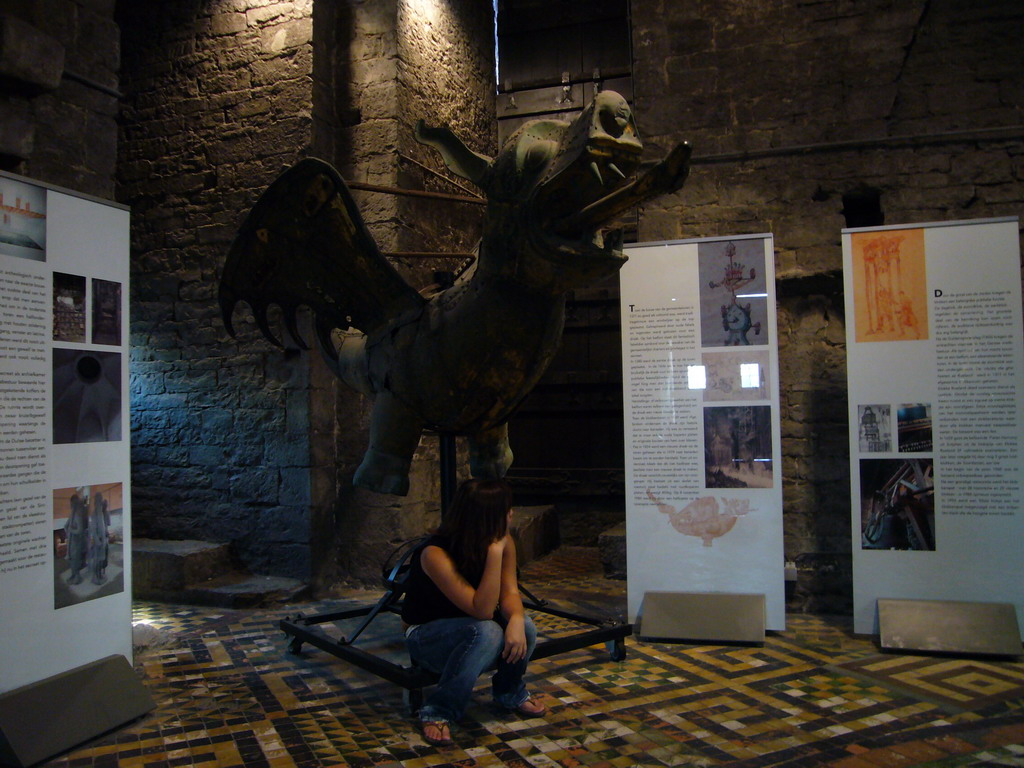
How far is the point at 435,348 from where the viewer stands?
→ 254 centimetres

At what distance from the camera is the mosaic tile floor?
2281 millimetres

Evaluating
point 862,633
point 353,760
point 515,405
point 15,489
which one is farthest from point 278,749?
point 862,633

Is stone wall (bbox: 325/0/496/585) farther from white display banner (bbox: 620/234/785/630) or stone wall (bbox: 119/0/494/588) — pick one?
white display banner (bbox: 620/234/785/630)

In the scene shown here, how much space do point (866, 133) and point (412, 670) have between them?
3435mm

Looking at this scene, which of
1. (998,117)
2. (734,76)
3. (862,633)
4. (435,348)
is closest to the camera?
(435,348)

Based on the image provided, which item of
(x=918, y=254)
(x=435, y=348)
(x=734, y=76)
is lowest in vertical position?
(x=435, y=348)

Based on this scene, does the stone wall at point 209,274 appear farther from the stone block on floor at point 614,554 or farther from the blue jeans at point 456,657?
the blue jeans at point 456,657

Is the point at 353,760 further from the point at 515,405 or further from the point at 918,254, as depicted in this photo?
the point at 918,254

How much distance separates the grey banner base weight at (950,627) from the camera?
312 cm

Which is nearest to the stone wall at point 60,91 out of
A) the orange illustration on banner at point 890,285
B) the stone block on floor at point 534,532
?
the stone block on floor at point 534,532

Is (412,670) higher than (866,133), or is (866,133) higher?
(866,133)

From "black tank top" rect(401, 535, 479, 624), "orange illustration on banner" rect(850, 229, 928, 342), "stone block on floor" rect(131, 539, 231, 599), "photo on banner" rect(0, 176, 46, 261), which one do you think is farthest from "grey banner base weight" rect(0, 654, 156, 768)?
"orange illustration on banner" rect(850, 229, 928, 342)

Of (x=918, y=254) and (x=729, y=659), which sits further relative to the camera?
(x=918, y=254)

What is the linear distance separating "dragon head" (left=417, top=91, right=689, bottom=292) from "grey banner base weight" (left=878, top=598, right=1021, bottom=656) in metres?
2.23
